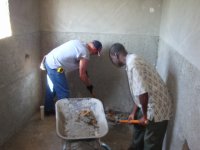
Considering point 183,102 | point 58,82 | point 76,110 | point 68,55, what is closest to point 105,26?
point 68,55

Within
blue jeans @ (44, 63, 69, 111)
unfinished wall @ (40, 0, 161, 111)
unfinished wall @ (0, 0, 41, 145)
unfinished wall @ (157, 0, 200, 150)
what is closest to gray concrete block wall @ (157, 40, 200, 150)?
unfinished wall @ (157, 0, 200, 150)

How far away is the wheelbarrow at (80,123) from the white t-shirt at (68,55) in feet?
2.90

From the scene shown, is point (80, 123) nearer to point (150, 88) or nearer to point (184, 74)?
point (150, 88)

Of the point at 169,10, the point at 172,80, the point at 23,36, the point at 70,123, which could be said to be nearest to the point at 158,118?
the point at 172,80

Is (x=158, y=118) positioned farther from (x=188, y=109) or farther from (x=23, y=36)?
(x=23, y=36)

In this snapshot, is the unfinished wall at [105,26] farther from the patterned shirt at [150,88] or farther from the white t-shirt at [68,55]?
the patterned shirt at [150,88]

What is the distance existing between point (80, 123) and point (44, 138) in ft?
3.65

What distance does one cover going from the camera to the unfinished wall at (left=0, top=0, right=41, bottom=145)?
2969 mm

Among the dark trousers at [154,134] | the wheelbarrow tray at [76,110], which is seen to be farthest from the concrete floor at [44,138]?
the dark trousers at [154,134]

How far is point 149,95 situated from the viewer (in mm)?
2201

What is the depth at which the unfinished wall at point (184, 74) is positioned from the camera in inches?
69.2

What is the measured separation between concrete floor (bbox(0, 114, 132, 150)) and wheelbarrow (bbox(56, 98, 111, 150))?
586 millimetres

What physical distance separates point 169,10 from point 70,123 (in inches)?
75.1

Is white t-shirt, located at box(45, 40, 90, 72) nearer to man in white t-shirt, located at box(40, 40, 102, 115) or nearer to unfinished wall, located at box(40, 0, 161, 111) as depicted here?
man in white t-shirt, located at box(40, 40, 102, 115)
